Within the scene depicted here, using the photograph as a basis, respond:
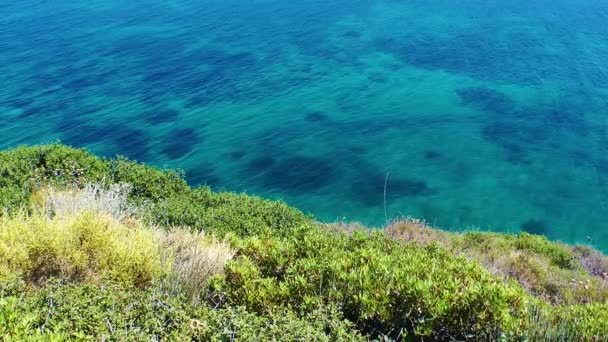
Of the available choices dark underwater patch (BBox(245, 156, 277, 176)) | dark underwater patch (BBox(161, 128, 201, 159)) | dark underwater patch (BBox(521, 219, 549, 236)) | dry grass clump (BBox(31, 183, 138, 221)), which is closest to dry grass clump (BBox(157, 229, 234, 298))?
dry grass clump (BBox(31, 183, 138, 221))

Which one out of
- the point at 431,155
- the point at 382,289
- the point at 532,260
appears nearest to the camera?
the point at 382,289

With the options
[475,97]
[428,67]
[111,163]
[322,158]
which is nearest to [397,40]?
[428,67]

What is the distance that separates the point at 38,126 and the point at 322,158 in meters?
14.7

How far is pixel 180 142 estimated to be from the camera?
26422 mm

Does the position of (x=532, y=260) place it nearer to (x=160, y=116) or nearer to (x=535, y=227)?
(x=535, y=227)

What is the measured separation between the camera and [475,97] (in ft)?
99.7

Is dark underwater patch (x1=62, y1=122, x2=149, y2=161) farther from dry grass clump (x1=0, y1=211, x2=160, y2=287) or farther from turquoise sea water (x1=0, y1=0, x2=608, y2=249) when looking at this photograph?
dry grass clump (x1=0, y1=211, x2=160, y2=287)

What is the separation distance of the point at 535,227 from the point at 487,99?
12.0m

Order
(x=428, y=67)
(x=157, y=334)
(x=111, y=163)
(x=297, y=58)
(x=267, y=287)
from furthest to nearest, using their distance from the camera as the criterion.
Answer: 1. (x=297, y=58)
2. (x=428, y=67)
3. (x=111, y=163)
4. (x=267, y=287)
5. (x=157, y=334)

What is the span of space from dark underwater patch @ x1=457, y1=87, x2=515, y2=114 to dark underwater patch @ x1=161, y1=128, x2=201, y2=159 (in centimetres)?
1484

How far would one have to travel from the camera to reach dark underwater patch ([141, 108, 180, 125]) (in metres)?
28.6

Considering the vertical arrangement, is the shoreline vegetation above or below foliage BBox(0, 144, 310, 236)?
above

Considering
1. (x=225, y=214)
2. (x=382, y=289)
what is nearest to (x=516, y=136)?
(x=225, y=214)

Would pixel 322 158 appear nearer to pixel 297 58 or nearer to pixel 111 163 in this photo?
pixel 111 163
